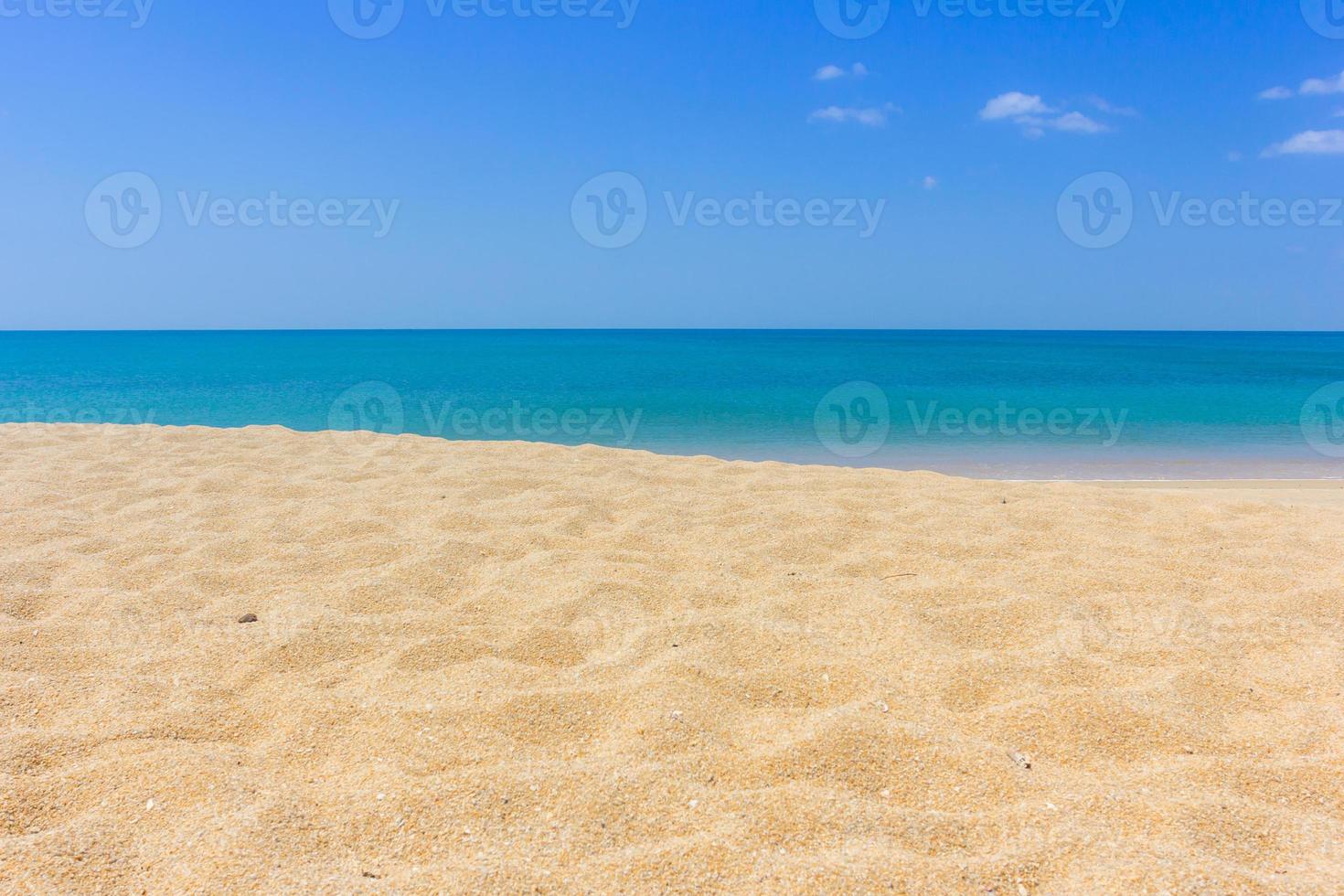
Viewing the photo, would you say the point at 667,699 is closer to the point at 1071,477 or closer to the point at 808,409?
the point at 1071,477

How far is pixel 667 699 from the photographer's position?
249cm

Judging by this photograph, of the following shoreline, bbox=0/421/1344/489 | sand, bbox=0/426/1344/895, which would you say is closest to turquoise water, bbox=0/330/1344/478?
shoreline, bbox=0/421/1344/489

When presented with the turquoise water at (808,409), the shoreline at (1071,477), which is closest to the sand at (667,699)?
the shoreline at (1071,477)

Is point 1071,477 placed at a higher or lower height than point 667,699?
higher

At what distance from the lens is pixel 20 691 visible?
8.30 ft

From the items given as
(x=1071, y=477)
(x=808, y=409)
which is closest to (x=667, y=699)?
(x=1071, y=477)

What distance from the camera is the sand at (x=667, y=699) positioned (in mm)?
1807

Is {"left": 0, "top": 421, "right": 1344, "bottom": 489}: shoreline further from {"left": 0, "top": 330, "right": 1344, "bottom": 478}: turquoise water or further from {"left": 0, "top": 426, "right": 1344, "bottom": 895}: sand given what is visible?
{"left": 0, "top": 426, "right": 1344, "bottom": 895}: sand

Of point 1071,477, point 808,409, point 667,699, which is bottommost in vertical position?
point 667,699

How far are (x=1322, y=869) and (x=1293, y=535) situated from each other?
3.43 metres

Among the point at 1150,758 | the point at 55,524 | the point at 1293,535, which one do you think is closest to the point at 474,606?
the point at 1150,758

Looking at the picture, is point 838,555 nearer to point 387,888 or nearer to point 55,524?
point 387,888

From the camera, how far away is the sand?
181 centimetres

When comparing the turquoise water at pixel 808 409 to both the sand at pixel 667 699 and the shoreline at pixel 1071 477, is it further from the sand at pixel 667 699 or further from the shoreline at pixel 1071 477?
the sand at pixel 667 699
